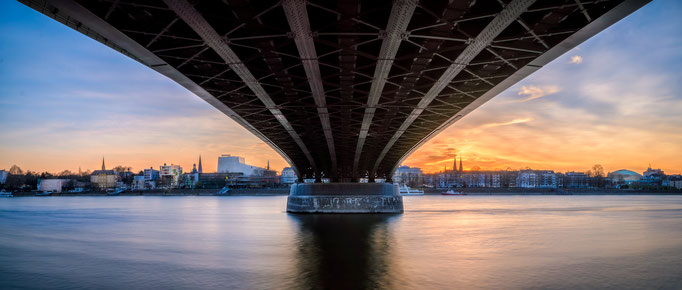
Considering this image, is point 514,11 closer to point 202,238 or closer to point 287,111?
point 287,111

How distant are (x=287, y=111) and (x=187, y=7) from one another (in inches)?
614

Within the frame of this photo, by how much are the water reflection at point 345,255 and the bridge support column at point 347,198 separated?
389cm

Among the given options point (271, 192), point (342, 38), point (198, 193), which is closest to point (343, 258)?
point (342, 38)

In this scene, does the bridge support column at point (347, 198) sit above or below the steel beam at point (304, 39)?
below

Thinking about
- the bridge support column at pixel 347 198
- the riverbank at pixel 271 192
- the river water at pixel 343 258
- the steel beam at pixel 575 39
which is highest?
the steel beam at pixel 575 39

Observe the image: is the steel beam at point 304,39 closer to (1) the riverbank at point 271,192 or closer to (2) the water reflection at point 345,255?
(2) the water reflection at point 345,255

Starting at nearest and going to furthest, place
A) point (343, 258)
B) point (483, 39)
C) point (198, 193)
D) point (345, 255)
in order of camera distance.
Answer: point (483, 39)
point (343, 258)
point (345, 255)
point (198, 193)

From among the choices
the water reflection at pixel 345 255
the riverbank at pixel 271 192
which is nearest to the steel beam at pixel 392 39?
the water reflection at pixel 345 255

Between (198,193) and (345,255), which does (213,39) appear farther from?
(198,193)

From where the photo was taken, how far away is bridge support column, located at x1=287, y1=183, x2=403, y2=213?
4141 centimetres

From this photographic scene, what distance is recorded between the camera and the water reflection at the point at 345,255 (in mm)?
15938

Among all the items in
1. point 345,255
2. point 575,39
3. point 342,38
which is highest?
point 342,38

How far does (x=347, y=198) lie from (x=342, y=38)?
25444 millimetres

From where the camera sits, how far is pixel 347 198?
41.3 metres
